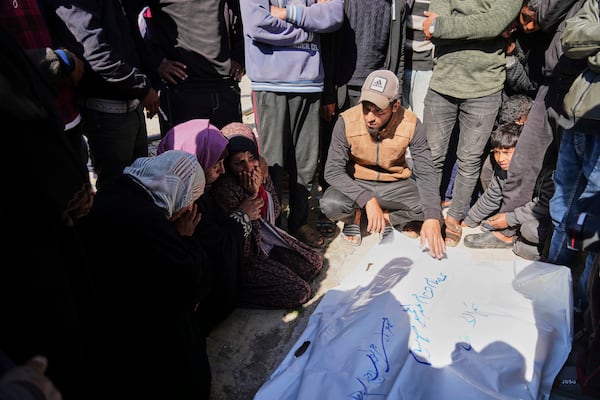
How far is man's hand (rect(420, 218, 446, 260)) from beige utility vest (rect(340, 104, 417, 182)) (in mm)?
597

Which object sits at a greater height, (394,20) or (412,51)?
(394,20)

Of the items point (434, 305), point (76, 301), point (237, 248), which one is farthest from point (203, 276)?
point (434, 305)

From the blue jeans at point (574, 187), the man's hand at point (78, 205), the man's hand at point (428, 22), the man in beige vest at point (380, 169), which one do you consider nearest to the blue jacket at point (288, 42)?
the man in beige vest at point (380, 169)

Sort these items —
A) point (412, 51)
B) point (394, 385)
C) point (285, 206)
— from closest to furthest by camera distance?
1. point (394, 385)
2. point (412, 51)
3. point (285, 206)

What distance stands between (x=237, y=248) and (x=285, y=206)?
1545 millimetres

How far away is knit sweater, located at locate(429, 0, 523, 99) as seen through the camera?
279 centimetres

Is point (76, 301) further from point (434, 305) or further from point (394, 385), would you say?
point (434, 305)

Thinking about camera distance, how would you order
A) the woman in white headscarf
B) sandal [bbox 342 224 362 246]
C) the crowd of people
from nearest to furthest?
the crowd of people < the woman in white headscarf < sandal [bbox 342 224 362 246]

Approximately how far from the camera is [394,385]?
5.57ft

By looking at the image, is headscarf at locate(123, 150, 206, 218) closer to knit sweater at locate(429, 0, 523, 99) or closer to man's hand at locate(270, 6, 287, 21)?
man's hand at locate(270, 6, 287, 21)

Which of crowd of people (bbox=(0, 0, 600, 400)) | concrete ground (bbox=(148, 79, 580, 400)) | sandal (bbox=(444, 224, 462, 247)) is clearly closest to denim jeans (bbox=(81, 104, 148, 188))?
crowd of people (bbox=(0, 0, 600, 400))

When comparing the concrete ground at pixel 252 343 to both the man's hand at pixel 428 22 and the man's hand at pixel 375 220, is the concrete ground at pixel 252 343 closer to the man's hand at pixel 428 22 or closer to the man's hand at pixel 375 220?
the man's hand at pixel 375 220

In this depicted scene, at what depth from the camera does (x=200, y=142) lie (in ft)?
7.70

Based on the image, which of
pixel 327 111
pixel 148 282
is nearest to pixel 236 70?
pixel 327 111
